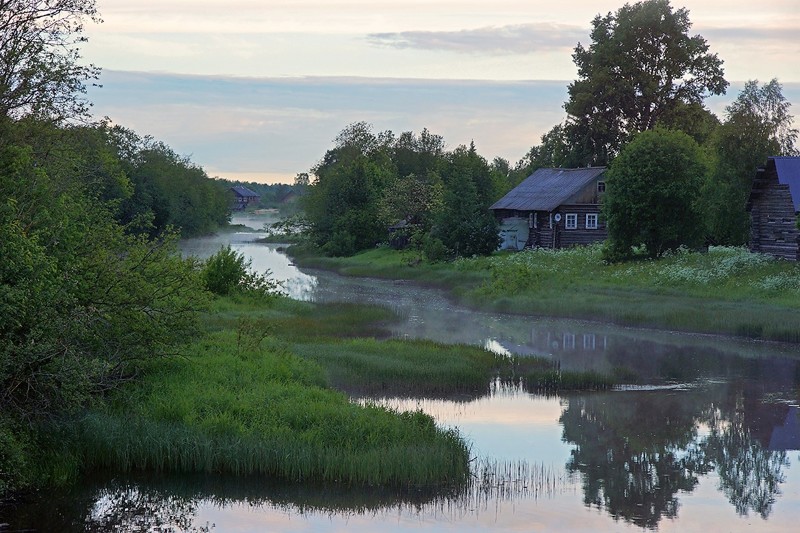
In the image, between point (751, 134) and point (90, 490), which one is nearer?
point (90, 490)

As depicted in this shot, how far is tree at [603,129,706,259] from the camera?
54125 millimetres

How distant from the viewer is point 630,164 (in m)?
55.1

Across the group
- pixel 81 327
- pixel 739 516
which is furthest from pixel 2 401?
pixel 739 516

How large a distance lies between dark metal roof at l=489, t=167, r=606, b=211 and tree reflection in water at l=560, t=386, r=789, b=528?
137 ft

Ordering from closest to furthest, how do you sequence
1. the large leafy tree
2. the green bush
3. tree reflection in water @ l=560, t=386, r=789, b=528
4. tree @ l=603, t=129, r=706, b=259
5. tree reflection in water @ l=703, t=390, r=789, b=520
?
tree reflection in water @ l=560, t=386, r=789, b=528
tree reflection in water @ l=703, t=390, r=789, b=520
the green bush
tree @ l=603, t=129, r=706, b=259
the large leafy tree

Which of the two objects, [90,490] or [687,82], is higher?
[687,82]

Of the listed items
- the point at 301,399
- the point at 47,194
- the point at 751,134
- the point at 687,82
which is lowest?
the point at 301,399

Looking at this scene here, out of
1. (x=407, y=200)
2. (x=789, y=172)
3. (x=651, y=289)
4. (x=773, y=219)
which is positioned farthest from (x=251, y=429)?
(x=407, y=200)

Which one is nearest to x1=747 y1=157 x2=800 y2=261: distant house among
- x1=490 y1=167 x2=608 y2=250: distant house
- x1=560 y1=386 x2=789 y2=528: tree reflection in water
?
x1=490 y1=167 x2=608 y2=250: distant house

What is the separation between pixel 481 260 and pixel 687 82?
28109mm

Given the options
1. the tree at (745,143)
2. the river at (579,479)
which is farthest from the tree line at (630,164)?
the river at (579,479)

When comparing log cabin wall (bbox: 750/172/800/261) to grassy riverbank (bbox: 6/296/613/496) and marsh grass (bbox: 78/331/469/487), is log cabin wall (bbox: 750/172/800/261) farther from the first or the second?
marsh grass (bbox: 78/331/469/487)

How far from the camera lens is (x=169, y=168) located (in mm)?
109250

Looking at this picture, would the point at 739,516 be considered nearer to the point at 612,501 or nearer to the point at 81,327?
the point at 612,501
